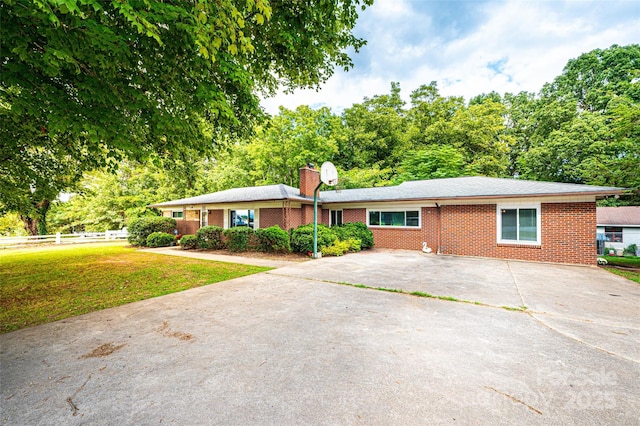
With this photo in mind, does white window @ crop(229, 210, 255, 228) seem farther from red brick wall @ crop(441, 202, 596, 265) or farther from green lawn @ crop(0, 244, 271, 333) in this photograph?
red brick wall @ crop(441, 202, 596, 265)

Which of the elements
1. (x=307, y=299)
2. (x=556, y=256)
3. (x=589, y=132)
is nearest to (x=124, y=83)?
(x=307, y=299)

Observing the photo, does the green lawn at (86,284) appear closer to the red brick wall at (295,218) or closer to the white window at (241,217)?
the red brick wall at (295,218)

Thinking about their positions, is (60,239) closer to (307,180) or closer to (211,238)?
(211,238)

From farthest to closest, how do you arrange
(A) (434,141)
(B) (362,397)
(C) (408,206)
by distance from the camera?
1. (A) (434,141)
2. (C) (408,206)
3. (B) (362,397)

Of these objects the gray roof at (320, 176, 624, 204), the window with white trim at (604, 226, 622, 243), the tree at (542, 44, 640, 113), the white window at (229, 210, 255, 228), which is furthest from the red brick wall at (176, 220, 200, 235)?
the tree at (542, 44, 640, 113)

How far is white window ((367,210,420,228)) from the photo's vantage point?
12.5 metres

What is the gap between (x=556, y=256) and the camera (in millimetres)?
9289

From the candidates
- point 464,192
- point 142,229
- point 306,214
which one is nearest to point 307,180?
point 306,214

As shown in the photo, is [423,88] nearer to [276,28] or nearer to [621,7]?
[621,7]

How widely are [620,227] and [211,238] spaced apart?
1252 inches

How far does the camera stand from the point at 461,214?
36.6 feet

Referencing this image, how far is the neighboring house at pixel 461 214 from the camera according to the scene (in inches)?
355

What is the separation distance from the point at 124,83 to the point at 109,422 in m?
5.36

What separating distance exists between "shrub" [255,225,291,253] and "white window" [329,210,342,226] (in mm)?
4611
